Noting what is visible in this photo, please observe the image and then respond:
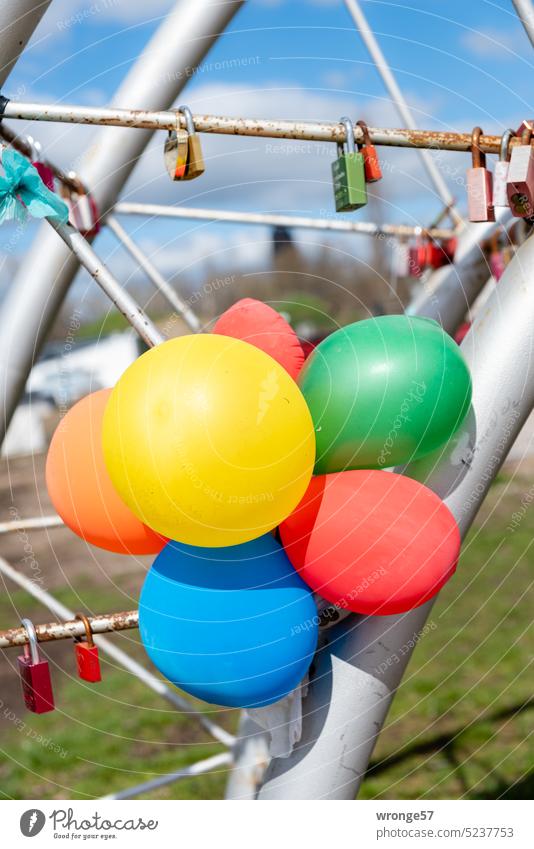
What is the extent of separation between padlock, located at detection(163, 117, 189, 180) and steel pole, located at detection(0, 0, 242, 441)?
1209mm

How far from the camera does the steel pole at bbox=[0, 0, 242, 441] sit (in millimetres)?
3109

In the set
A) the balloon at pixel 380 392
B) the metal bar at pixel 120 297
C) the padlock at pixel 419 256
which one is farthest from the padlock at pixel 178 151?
the padlock at pixel 419 256

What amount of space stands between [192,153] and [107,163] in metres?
1.28

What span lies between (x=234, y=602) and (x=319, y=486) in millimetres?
284

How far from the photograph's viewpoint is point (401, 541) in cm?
185

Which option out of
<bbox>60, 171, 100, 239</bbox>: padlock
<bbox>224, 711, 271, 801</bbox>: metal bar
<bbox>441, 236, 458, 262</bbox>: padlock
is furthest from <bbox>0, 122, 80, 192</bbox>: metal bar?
<bbox>441, 236, 458, 262</bbox>: padlock

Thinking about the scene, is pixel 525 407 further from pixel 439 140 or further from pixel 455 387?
Answer: pixel 439 140

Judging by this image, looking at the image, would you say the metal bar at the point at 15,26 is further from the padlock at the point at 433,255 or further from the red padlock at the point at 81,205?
the padlock at the point at 433,255

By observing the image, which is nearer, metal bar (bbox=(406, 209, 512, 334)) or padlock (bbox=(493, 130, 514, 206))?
padlock (bbox=(493, 130, 514, 206))

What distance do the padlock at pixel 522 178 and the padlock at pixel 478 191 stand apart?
0.17 feet

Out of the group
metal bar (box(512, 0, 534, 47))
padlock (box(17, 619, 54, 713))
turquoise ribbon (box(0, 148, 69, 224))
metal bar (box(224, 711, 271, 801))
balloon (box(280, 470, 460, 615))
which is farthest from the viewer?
metal bar (box(224, 711, 271, 801))

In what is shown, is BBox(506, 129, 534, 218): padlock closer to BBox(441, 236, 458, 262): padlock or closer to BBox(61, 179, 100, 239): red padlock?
BBox(61, 179, 100, 239): red padlock

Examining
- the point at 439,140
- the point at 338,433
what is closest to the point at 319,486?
the point at 338,433

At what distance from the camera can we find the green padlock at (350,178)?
2010 mm
